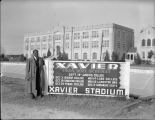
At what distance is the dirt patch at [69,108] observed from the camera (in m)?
5.29

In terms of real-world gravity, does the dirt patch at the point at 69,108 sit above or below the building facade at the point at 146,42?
below

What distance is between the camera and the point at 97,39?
193 feet

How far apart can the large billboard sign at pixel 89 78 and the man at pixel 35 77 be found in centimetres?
26

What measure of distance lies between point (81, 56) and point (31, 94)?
179 ft

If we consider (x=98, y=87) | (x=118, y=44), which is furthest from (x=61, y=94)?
(x=118, y=44)

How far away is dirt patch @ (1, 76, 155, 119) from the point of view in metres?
5.29

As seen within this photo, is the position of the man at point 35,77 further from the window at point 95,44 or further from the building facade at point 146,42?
the window at point 95,44

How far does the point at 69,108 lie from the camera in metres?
6.04

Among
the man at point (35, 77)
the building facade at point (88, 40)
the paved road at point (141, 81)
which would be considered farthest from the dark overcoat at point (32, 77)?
the building facade at point (88, 40)

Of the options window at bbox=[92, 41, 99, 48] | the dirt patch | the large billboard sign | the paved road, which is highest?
window at bbox=[92, 41, 99, 48]

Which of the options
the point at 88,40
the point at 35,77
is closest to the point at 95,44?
the point at 88,40

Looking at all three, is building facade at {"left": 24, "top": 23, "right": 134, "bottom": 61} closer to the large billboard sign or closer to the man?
the man

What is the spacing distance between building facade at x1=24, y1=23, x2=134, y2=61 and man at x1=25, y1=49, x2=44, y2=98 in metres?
46.4

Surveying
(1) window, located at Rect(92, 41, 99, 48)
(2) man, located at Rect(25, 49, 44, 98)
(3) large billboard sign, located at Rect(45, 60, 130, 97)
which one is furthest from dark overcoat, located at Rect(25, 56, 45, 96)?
(1) window, located at Rect(92, 41, 99, 48)
